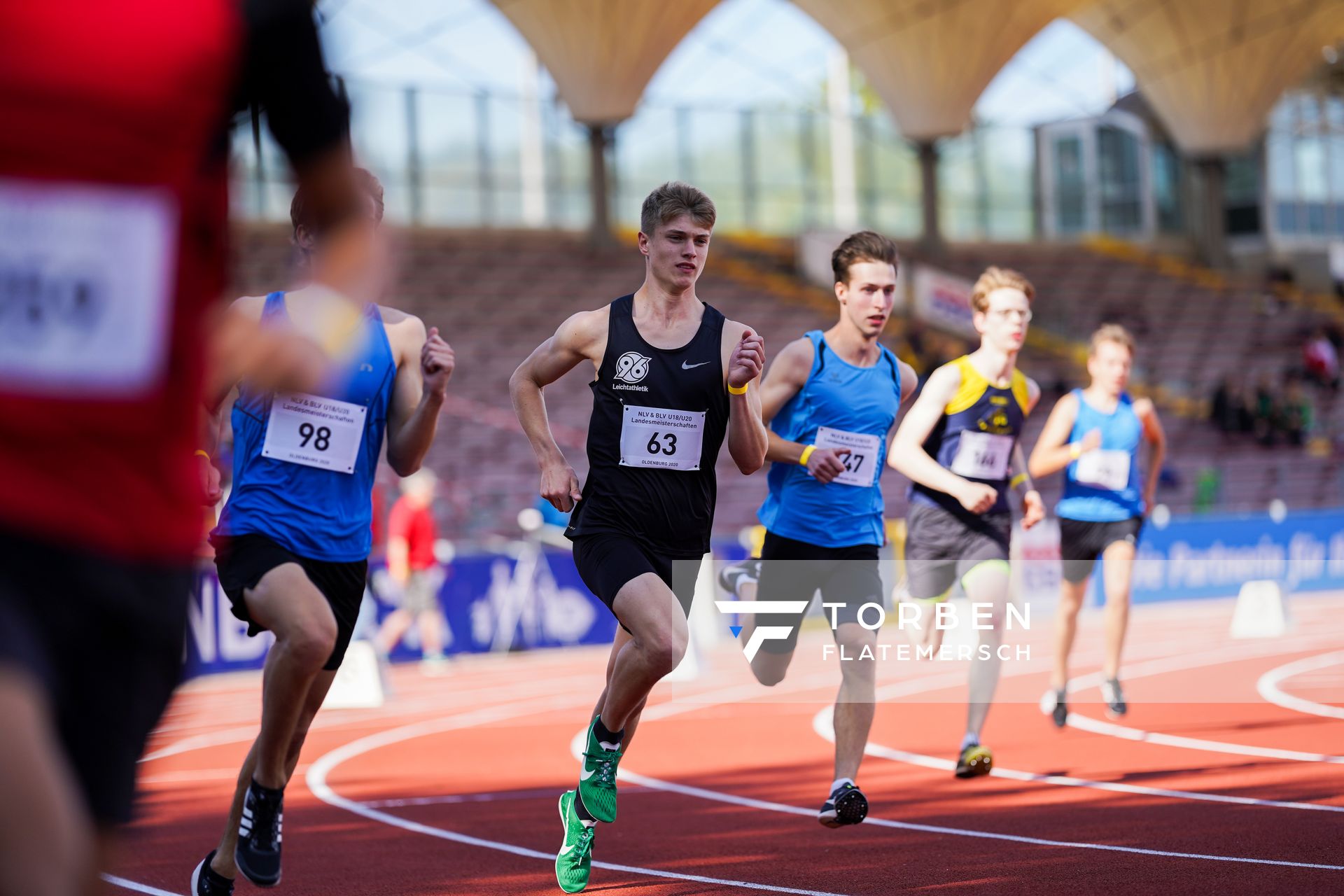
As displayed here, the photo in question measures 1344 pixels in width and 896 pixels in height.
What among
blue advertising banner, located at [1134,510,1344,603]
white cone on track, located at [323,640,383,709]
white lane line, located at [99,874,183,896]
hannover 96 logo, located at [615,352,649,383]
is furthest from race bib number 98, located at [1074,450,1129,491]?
blue advertising banner, located at [1134,510,1344,603]

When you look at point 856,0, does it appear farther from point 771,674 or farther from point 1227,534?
point 771,674

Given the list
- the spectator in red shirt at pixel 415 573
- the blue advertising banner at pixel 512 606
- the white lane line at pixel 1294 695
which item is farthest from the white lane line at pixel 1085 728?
the spectator in red shirt at pixel 415 573

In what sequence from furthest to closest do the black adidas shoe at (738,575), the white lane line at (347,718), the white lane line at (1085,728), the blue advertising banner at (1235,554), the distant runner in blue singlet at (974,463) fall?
the blue advertising banner at (1235,554), the white lane line at (347,718), the distant runner in blue singlet at (974,463), the white lane line at (1085,728), the black adidas shoe at (738,575)

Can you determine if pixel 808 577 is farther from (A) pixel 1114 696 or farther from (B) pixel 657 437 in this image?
(A) pixel 1114 696

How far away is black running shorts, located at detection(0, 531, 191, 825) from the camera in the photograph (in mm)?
1955

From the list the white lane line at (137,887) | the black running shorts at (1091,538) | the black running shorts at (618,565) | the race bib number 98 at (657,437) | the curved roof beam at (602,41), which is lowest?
the white lane line at (137,887)

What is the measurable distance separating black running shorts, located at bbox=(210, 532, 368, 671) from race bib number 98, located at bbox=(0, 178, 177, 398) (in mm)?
2830

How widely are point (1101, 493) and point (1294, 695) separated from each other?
8.70ft

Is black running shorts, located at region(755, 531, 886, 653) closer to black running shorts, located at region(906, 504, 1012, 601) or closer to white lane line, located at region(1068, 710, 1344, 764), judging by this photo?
black running shorts, located at region(906, 504, 1012, 601)

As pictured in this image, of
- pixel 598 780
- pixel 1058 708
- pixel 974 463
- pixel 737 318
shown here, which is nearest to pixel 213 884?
pixel 598 780

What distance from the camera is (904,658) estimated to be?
15.2 meters

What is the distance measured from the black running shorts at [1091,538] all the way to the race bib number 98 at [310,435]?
5500 mm

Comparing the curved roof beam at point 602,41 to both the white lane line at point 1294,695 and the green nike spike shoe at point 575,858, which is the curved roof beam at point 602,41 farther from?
the green nike spike shoe at point 575,858

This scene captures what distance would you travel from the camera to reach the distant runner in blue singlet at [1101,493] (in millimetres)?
9297
